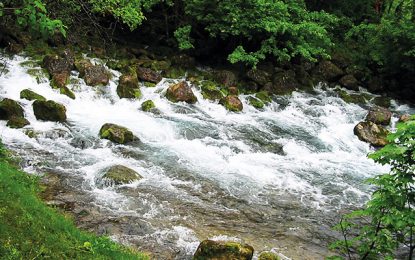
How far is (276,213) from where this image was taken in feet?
34.4

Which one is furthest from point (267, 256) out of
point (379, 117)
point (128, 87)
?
point (379, 117)

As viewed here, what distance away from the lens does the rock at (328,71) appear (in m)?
24.5

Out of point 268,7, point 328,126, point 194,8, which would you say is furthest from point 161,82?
point 328,126

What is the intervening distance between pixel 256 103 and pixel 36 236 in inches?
590

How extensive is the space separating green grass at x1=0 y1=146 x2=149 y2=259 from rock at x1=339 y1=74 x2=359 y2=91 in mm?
19383

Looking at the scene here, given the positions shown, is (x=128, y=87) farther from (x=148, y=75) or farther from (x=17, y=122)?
(x=17, y=122)

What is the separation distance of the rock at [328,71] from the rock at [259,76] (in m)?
3.91

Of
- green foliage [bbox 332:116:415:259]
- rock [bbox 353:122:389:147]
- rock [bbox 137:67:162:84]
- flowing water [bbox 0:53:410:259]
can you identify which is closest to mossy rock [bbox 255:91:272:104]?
flowing water [bbox 0:53:410:259]

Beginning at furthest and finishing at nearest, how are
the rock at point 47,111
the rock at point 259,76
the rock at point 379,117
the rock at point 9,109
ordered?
the rock at point 259,76 < the rock at point 379,117 < the rock at point 47,111 < the rock at point 9,109

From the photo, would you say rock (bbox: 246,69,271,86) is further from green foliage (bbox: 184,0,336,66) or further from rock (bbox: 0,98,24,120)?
rock (bbox: 0,98,24,120)

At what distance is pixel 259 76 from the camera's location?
877 inches

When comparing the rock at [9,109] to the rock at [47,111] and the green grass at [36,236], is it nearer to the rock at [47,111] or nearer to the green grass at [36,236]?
the rock at [47,111]

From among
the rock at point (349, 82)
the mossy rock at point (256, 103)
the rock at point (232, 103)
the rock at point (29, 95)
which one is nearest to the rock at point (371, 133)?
the mossy rock at point (256, 103)

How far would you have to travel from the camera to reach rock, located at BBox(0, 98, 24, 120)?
44.2 ft
